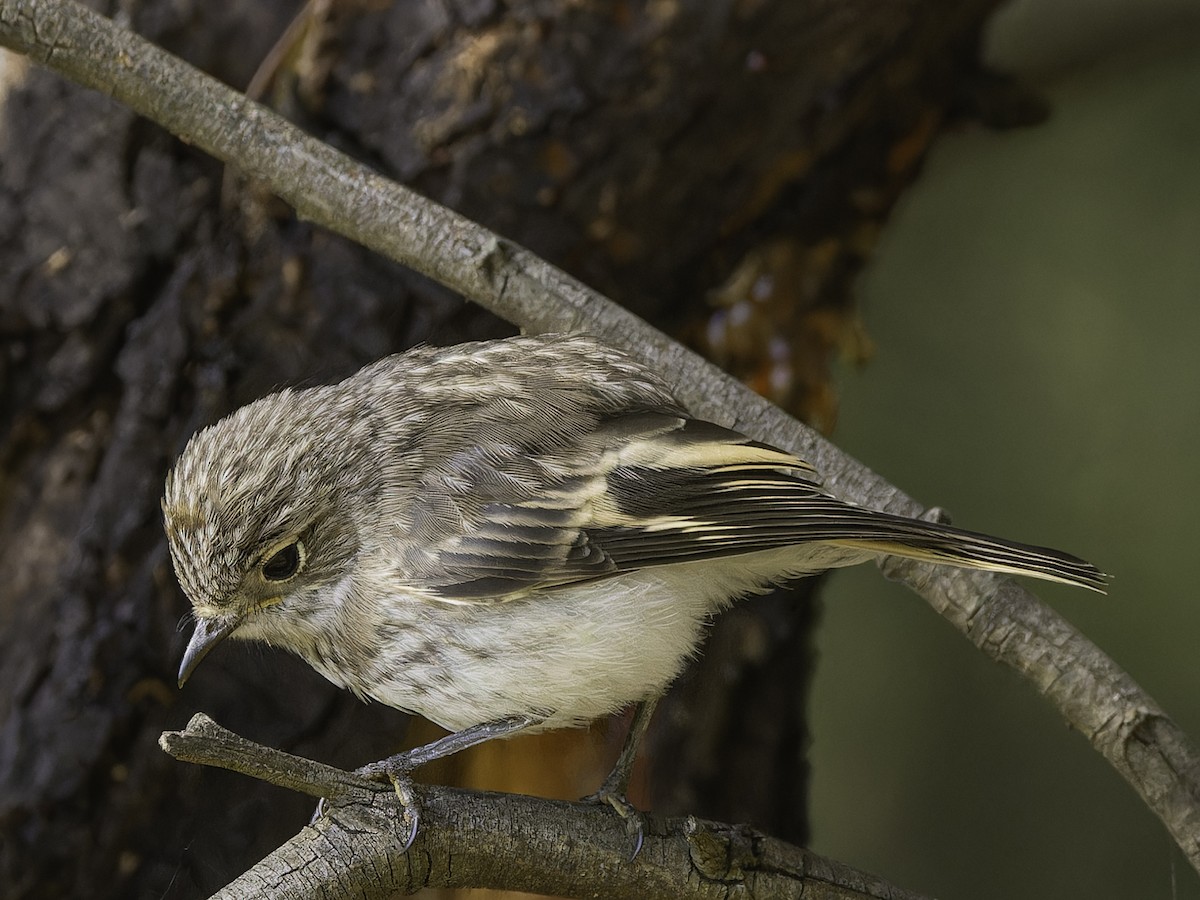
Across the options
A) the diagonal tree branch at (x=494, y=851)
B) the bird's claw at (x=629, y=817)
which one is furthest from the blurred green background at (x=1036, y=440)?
the bird's claw at (x=629, y=817)

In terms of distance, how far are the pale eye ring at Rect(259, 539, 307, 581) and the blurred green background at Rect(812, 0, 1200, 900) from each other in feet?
2.88

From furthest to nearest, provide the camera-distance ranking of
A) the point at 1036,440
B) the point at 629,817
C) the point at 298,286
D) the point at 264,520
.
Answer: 1. the point at 1036,440
2. the point at 298,286
3. the point at 629,817
4. the point at 264,520

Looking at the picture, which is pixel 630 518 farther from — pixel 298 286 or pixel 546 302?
pixel 298 286

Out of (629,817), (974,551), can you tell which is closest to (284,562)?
(629,817)

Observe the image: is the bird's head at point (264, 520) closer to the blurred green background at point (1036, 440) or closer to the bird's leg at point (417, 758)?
the bird's leg at point (417, 758)

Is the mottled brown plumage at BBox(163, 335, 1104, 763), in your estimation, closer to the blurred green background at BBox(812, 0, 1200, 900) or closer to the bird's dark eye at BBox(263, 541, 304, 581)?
the bird's dark eye at BBox(263, 541, 304, 581)

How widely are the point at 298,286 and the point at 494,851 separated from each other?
0.79 m

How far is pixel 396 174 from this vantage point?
1492 millimetres

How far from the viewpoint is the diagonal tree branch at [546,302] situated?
45.9 inches

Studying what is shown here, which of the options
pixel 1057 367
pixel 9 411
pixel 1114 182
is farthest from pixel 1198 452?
pixel 9 411

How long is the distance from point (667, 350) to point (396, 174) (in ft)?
1.47

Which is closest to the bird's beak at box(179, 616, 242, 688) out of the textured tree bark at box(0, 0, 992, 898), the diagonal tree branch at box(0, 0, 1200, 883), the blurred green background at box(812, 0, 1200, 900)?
the textured tree bark at box(0, 0, 992, 898)

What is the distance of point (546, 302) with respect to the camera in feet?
4.22

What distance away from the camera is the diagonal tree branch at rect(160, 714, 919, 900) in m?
0.88
